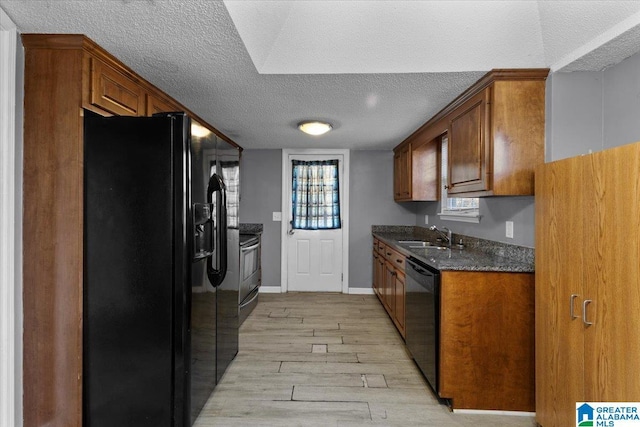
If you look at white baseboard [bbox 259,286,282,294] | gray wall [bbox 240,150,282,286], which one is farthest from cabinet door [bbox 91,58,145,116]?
white baseboard [bbox 259,286,282,294]

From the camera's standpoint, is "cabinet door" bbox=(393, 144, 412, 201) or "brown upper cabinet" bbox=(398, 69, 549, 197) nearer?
"brown upper cabinet" bbox=(398, 69, 549, 197)

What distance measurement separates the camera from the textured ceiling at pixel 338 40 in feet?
5.26

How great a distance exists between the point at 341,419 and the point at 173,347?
109 centimetres

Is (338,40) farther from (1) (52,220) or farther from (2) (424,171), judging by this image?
(2) (424,171)

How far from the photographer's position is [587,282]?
147 cm

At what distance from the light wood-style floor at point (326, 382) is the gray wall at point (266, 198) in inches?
53.4

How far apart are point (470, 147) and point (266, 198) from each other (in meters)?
3.30

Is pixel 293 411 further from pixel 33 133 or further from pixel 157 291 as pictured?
pixel 33 133

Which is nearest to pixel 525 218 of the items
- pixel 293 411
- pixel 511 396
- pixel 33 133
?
pixel 511 396

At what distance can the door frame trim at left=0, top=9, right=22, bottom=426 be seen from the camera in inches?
63.8

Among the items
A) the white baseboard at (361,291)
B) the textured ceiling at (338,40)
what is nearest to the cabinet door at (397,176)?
the white baseboard at (361,291)

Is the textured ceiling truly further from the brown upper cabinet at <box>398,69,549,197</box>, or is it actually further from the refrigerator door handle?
the refrigerator door handle

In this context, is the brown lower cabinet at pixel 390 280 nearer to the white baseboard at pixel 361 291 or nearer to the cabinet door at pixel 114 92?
the white baseboard at pixel 361 291

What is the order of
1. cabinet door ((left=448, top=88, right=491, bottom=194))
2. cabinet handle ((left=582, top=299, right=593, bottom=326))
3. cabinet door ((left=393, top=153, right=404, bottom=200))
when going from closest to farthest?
1. cabinet handle ((left=582, top=299, right=593, bottom=326))
2. cabinet door ((left=448, top=88, right=491, bottom=194))
3. cabinet door ((left=393, top=153, right=404, bottom=200))
